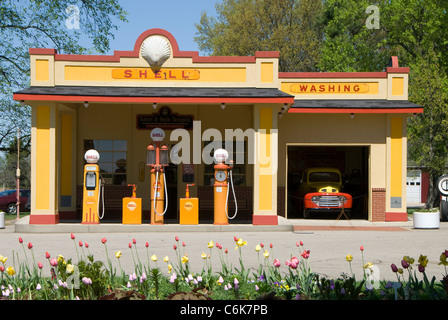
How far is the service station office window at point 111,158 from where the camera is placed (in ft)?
67.7

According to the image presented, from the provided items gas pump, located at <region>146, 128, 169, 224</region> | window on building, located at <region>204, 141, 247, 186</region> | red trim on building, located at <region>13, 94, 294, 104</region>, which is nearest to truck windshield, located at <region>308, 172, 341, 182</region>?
window on building, located at <region>204, 141, 247, 186</region>

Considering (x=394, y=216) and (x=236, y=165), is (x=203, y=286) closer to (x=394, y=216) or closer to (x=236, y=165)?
(x=236, y=165)

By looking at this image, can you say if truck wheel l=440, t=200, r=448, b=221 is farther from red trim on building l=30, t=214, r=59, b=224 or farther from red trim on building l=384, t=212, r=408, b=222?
red trim on building l=30, t=214, r=59, b=224

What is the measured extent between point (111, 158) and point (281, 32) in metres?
23.1

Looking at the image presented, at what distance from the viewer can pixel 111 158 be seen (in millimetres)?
20672

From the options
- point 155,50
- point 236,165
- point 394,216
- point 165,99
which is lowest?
point 394,216

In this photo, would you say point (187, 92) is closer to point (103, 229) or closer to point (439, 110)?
point (103, 229)

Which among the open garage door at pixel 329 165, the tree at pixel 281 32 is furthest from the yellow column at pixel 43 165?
the tree at pixel 281 32

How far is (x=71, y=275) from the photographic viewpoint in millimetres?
6168

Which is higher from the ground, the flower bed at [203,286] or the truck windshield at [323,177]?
the truck windshield at [323,177]

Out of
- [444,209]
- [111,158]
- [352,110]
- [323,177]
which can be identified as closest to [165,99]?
[111,158]

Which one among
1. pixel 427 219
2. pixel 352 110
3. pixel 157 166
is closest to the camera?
pixel 157 166

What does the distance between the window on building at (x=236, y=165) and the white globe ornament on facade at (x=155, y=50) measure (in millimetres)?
3934

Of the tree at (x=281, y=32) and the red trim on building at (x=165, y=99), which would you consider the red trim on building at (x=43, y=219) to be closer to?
the red trim on building at (x=165, y=99)
